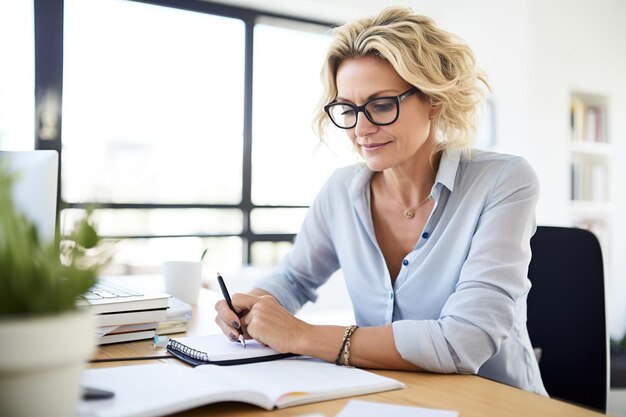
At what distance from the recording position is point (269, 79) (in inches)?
188

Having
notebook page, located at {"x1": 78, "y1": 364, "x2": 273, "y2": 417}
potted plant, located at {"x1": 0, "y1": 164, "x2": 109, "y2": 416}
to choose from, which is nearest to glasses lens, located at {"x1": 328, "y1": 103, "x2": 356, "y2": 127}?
notebook page, located at {"x1": 78, "y1": 364, "x2": 273, "y2": 417}

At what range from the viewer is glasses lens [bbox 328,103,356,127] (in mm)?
1488

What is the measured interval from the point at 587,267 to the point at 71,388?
1283 millimetres

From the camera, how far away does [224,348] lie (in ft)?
3.76

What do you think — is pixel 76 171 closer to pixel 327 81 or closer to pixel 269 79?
pixel 269 79

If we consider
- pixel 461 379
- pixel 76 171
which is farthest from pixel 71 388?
pixel 76 171

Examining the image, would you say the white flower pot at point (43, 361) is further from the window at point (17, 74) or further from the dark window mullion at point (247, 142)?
the dark window mullion at point (247, 142)

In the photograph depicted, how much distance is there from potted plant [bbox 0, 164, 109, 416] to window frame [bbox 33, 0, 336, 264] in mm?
3355

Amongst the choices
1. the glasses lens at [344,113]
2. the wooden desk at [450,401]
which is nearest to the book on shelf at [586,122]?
the glasses lens at [344,113]

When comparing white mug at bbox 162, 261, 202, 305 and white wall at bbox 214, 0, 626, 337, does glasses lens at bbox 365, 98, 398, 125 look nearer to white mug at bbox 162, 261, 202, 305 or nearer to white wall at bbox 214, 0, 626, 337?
white mug at bbox 162, 261, 202, 305

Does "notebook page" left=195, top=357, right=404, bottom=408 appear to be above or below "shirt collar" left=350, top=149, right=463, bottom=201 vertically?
below

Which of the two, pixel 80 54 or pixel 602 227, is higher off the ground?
pixel 80 54

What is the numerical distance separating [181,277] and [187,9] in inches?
125

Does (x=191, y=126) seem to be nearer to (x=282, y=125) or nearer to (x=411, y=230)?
(x=282, y=125)
